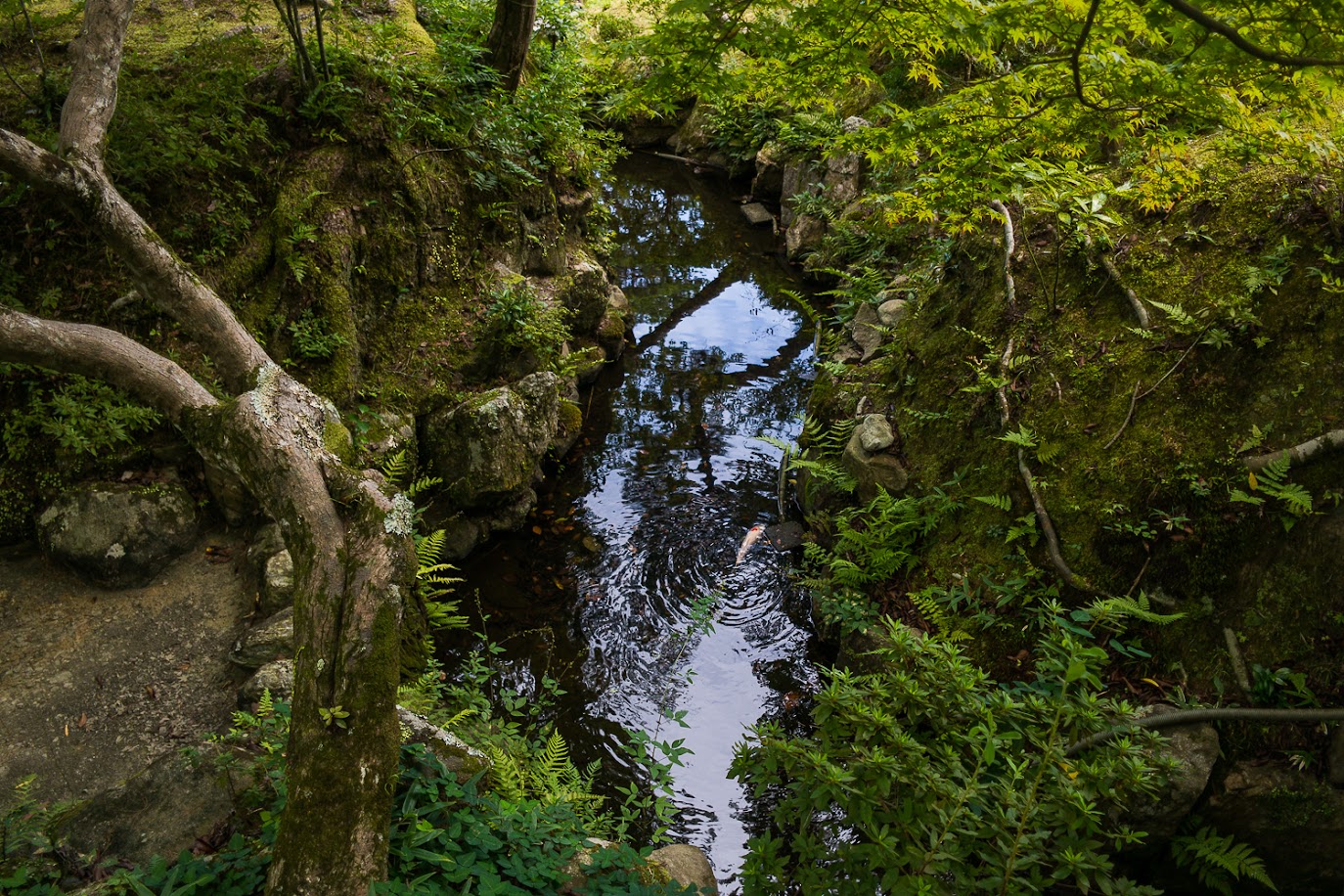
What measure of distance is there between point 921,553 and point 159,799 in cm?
468

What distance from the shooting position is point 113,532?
4902mm

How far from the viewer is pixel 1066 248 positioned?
5863mm

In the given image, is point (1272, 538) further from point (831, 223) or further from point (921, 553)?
point (831, 223)

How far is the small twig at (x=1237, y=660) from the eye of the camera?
376 centimetres

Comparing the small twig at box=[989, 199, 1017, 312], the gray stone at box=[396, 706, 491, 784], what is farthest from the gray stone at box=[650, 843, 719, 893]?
the small twig at box=[989, 199, 1017, 312]

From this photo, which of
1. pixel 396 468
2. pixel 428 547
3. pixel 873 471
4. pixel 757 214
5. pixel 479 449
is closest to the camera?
pixel 428 547

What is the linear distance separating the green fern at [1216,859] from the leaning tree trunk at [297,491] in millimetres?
3705

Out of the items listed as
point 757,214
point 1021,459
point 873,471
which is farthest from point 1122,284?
point 757,214

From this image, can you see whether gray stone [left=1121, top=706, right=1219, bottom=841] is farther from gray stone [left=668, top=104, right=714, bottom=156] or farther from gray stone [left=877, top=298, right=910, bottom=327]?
gray stone [left=668, top=104, right=714, bottom=156]

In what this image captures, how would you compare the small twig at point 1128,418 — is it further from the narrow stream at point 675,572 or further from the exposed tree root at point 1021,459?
the narrow stream at point 675,572

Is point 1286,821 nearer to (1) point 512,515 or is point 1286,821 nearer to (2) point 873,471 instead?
(2) point 873,471

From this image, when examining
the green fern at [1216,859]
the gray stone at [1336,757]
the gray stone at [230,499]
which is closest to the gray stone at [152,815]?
the gray stone at [230,499]

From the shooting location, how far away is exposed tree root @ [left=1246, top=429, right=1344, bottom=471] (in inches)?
152

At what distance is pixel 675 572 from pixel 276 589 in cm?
316
